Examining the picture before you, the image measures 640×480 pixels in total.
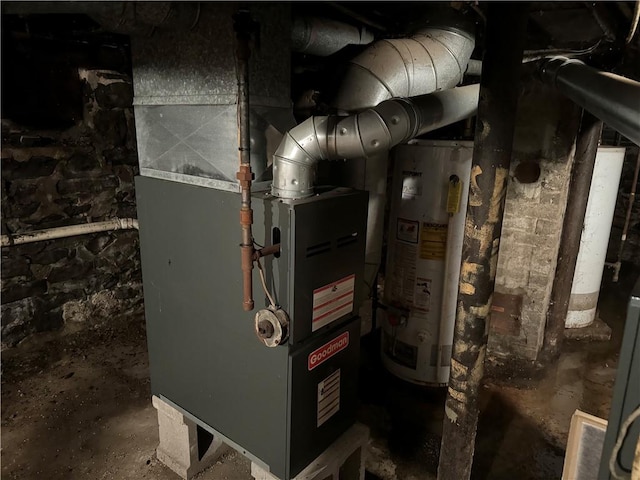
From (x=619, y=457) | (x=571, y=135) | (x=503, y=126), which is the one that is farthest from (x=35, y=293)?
(x=571, y=135)

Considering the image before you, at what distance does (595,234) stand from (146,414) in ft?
10.3

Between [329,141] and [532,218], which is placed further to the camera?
[532,218]

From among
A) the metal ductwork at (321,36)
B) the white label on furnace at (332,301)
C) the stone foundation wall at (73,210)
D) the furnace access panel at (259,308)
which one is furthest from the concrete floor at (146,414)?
the metal ductwork at (321,36)

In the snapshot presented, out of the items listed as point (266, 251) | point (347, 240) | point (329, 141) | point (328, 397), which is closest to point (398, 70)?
point (329, 141)

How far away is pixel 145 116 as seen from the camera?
1626 mm

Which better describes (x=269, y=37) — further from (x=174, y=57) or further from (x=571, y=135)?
(x=571, y=135)

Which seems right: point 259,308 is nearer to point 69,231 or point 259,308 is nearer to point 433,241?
point 433,241

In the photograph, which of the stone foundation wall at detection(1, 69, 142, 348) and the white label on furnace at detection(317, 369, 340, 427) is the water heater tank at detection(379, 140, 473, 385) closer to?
the white label on furnace at detection(317, 369, 340, 427)

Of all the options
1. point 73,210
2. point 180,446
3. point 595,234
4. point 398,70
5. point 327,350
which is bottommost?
point 180,446

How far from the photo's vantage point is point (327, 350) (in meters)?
1.51

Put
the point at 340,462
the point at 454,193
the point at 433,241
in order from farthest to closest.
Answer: the point at 433,241 < the point at 454,193 < the point at 340,462

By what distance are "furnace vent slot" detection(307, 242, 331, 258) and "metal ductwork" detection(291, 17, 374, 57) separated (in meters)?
0.91

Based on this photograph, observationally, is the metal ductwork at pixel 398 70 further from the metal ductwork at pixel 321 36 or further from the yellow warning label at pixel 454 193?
the yellow warning label at pixel 454 193

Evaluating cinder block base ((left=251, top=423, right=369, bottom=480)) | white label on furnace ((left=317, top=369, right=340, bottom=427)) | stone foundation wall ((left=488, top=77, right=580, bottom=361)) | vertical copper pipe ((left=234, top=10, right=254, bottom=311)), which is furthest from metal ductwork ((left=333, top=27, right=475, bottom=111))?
cinder block base ((left=251, top=423, right=369, bottom=480))
